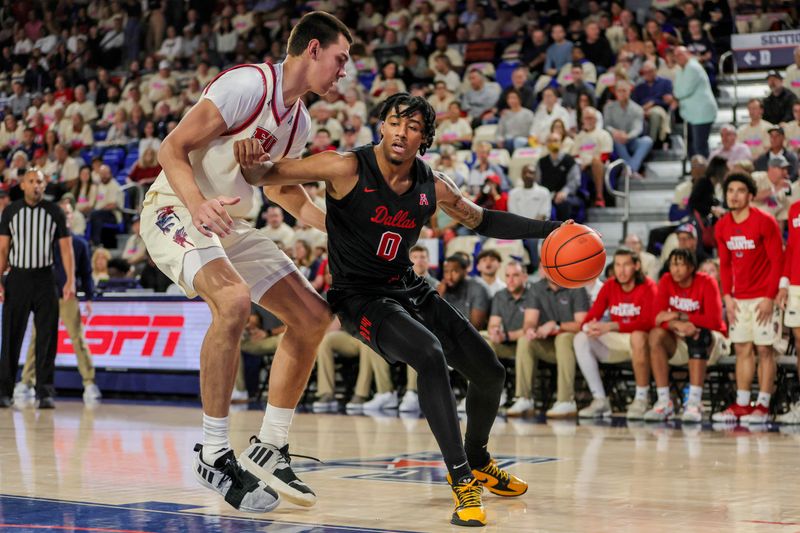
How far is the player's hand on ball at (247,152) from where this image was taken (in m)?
4.51

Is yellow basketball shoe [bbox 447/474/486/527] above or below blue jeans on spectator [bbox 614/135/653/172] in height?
below

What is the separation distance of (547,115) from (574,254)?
927 centimetres

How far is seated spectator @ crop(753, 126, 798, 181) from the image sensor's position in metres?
11.3

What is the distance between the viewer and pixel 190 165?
443cm

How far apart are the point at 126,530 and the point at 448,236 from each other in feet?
29.2

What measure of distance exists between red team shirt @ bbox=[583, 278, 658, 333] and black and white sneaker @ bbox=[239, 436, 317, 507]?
523 centimetres

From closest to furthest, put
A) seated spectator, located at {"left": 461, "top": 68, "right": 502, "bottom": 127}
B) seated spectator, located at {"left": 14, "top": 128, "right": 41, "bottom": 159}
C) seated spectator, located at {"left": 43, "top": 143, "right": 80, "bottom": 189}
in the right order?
seated spectator, located at {"left": 461, "top": 68, "right": 502, "bottom": 127} < seated spectator, located at {"left": 43, "top": 143, "right": 80, "bottom": 189} < seated spectator, located at {"left": 14, "top": 128, "right": 41, "bottom": 159}

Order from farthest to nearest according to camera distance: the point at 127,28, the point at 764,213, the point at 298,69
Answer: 1. the point at 127,28
2. the point at 764,213
3. the point at 298,69

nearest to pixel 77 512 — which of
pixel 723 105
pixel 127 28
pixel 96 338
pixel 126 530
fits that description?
pixel 126 530

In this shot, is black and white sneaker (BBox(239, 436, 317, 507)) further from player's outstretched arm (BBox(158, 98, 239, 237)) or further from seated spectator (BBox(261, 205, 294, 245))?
seated spectator (BBox(261, 205, 294, 245))

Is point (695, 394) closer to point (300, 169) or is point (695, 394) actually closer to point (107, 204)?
point (300, 169)

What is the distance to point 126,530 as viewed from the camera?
382cm

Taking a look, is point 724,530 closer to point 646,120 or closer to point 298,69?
point 298,69

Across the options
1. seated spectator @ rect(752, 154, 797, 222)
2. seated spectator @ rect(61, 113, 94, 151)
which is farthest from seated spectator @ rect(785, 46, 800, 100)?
seated spectator @ rect(61, 113, 94, 151)
